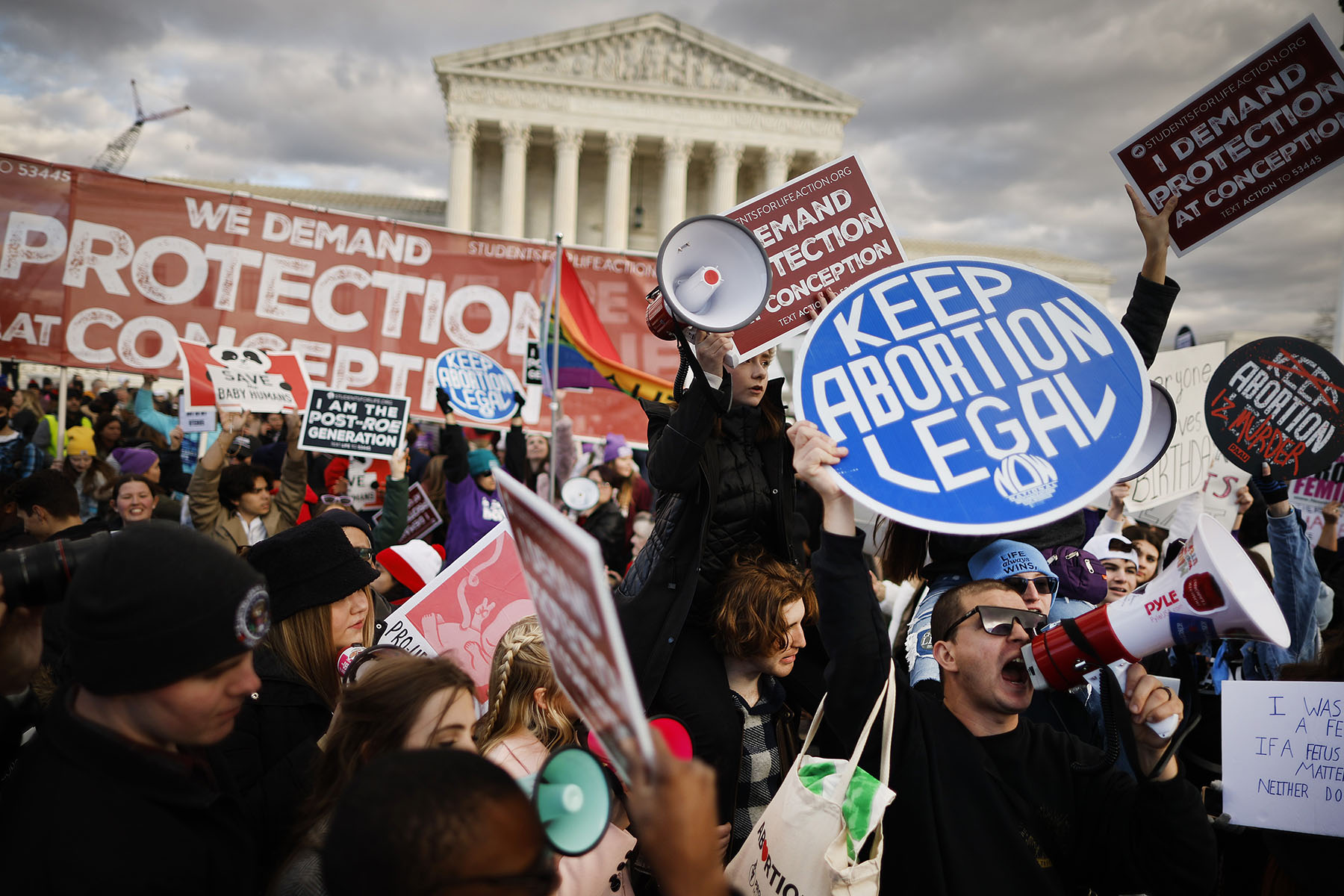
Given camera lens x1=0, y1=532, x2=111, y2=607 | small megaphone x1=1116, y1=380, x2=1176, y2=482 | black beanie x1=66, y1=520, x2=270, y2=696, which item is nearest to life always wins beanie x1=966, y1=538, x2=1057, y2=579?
small megaphone x1=1116, y1=380, x2=1176, y2=482

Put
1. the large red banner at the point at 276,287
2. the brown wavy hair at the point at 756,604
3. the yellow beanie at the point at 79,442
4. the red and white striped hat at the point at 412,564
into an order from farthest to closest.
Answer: the yellow beanie at the point at 79,442
the large red banner at the point at 276,287
the red and white striped hat at the point at 412,564
the brown wavy hair at the point at 756,604

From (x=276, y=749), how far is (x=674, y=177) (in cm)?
5064

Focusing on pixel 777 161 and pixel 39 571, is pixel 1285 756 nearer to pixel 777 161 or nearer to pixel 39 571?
pixel 39 571

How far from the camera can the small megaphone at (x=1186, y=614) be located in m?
1.49

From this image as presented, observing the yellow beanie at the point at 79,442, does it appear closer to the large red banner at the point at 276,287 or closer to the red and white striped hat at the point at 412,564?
the large red banner at the point at 276,287

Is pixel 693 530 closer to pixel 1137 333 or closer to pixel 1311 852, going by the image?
pixel 1137 333

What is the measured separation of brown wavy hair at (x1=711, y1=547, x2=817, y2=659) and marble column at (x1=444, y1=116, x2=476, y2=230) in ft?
159

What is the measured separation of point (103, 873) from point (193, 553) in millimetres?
450

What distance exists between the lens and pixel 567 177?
49562 mm

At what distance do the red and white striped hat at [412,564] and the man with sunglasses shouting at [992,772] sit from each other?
7.44 feet

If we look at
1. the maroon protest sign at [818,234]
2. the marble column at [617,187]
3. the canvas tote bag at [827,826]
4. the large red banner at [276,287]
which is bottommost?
the canvas tote bag at [827,826]

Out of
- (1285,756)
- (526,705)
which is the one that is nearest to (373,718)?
(526,705)

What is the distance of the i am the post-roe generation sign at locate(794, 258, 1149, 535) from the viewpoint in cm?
171

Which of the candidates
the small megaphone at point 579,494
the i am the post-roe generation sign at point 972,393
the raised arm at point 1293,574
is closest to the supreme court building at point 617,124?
the small megaphone at point 579,494
